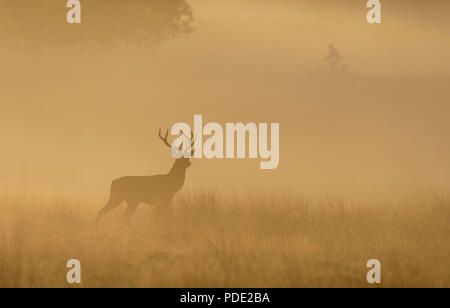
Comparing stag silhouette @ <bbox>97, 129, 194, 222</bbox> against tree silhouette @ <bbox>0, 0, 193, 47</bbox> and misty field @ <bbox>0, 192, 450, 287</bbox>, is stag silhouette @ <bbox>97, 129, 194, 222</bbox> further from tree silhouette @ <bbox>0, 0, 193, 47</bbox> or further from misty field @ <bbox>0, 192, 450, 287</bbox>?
tree silhouette @ <bbox>0, 0, 193, 47</bbox>

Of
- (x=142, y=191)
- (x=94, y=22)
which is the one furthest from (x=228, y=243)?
(x=94, y=22)

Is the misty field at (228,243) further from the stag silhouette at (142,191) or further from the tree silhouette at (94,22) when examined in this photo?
the tree silhouette at (94,22)

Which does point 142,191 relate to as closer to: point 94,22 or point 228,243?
point 228,243

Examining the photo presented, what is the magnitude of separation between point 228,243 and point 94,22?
19927 mm

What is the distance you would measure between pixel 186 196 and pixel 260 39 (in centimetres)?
3881

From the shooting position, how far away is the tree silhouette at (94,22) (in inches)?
970

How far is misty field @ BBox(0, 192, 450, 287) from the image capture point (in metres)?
7.49

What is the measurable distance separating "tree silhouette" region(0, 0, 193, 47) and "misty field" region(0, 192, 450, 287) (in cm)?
1418

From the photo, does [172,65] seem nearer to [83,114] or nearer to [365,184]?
[83,114]

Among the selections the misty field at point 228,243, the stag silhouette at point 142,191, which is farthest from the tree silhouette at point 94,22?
the stag silhouette at point 142,191

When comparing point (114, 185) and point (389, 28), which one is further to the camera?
point (389, 28)

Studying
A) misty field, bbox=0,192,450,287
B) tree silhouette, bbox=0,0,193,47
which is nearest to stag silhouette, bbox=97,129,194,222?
misty field, bbox=0,192,450,287

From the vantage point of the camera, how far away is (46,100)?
2873 cm
